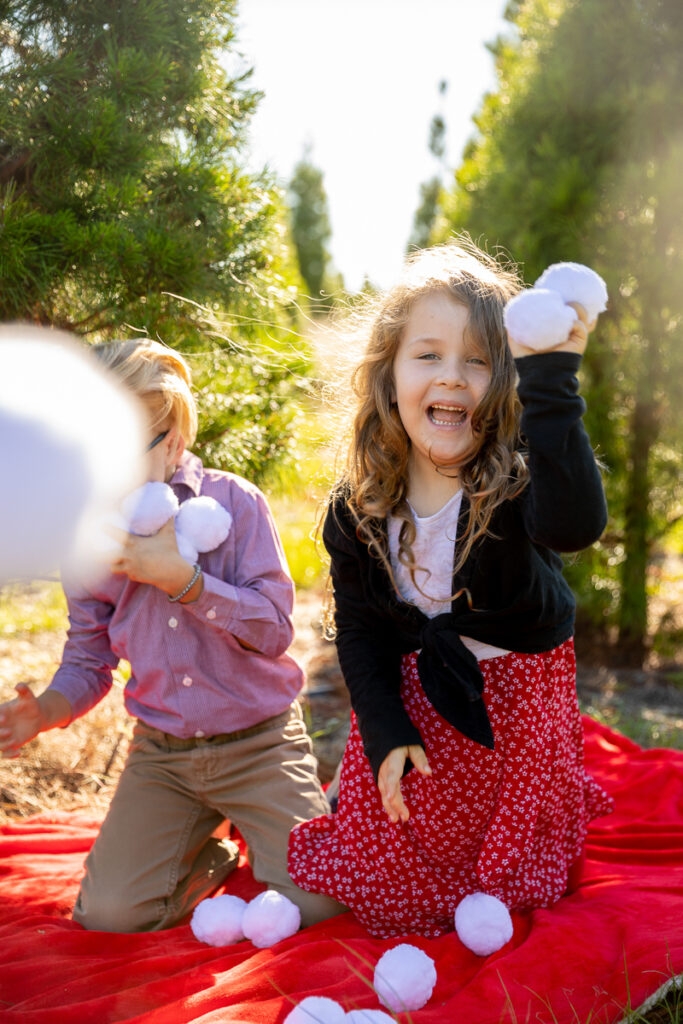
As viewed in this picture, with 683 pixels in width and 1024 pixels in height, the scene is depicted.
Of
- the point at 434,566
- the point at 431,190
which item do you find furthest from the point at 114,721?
the point at 431,190

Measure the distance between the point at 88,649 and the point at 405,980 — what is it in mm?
1089

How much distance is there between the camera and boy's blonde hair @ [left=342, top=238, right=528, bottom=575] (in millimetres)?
1754

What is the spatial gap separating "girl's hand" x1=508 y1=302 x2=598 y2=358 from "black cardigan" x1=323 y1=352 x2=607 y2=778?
18 cm

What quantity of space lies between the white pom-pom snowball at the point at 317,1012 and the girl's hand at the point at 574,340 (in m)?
1.12

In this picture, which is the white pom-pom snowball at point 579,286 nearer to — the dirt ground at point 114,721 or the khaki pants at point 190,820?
the khaki pants at point 190,820

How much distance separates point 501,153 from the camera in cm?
387

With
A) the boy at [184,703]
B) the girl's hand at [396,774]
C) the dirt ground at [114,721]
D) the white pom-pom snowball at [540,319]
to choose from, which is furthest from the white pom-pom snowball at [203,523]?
the dirt ground at [114,721]

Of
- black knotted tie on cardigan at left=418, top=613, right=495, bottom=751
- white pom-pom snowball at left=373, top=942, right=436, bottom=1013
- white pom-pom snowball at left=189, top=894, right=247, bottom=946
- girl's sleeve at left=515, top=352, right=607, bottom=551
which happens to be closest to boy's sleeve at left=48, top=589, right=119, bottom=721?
white pom-pom snowball at left=189, top=894, right=247, bottom=946

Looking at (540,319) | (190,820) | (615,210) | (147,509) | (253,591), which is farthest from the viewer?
(615,210)

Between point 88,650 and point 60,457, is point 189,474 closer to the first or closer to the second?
point 60,457

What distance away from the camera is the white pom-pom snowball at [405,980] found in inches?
60.3

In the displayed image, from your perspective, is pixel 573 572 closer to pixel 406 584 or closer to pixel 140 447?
pixel 406 584

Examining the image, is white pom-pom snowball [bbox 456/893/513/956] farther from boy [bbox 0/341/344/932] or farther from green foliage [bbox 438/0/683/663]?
green foliage [bbox 438/0/683/663]

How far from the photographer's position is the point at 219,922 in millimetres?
1822
